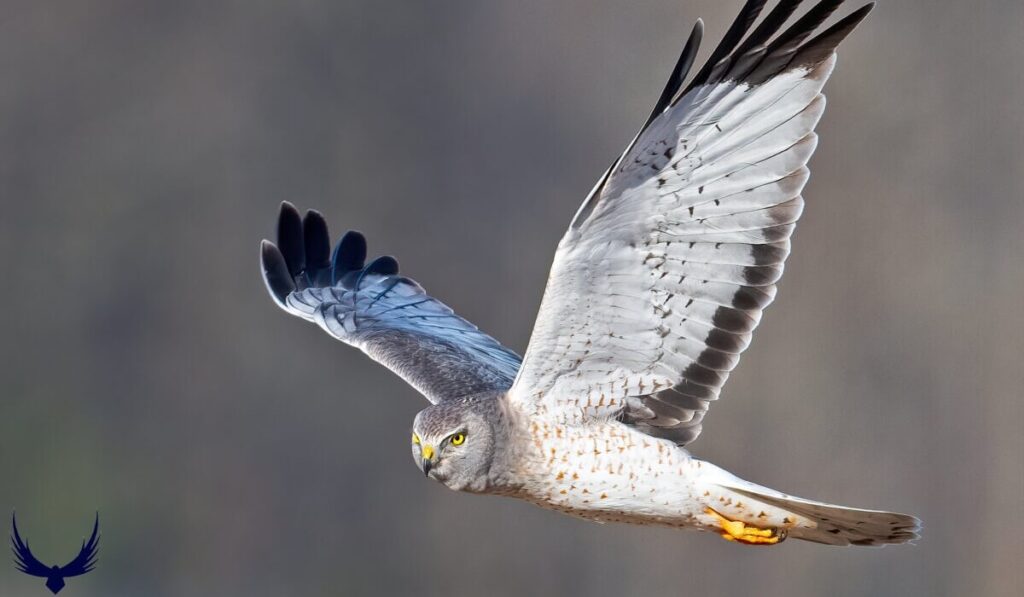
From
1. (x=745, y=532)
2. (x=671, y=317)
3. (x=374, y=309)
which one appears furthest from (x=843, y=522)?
(x=374, y=309)

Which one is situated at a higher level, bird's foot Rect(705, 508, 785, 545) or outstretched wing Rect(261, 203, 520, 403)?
outstretched wing Rect(261, 203, 520, 403)

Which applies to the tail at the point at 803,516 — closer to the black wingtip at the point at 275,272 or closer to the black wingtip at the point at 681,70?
the black wingtip at the point at 681,70

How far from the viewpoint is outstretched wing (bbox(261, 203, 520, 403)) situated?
18.3 ft

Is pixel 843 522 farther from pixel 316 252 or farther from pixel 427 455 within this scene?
pixel 316 252

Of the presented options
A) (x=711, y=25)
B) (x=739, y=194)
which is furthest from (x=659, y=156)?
(x=711, y=25)

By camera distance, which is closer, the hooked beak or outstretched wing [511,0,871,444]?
outstretched wing [511,0,871,444]

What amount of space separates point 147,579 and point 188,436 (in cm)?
188

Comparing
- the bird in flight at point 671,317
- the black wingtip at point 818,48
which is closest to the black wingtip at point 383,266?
the bird in flight at point 671,317

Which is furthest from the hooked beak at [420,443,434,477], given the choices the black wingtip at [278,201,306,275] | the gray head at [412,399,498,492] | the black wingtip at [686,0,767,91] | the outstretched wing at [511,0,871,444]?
the black wingtip at [278,201,306,275]

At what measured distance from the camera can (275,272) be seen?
6.58 meters

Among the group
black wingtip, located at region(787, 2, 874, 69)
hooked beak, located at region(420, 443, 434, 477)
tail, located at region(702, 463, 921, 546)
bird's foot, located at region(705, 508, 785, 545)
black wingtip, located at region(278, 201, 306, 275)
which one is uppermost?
black wingtip, located at region(787, 2, 874, 69)

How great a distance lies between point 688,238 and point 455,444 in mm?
988

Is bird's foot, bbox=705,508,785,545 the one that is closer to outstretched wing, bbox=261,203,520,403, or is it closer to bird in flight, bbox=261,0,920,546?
bird in flight, bbox=261,0,920,546

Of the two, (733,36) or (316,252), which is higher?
(733,36)
